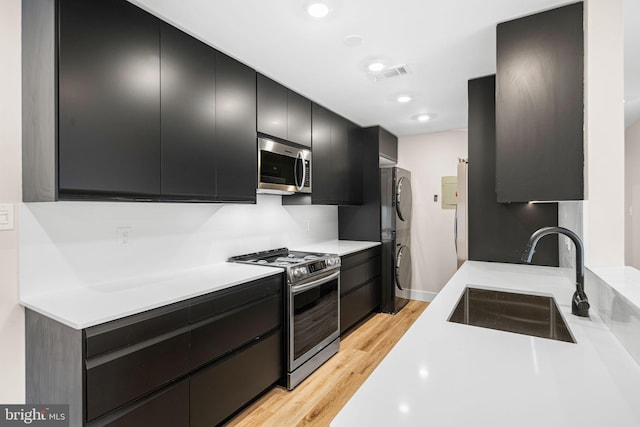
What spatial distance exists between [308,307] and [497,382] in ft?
6.21

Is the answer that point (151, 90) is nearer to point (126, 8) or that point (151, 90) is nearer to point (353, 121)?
point (126, 8)

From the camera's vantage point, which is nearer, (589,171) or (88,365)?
(88,365)

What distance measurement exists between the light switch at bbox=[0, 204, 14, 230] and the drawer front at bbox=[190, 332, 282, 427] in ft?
3.93

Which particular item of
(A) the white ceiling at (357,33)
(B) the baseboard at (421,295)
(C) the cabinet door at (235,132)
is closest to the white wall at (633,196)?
(A) the white ceiling at (357,33)

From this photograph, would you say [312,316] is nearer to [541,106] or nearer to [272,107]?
[272,107]

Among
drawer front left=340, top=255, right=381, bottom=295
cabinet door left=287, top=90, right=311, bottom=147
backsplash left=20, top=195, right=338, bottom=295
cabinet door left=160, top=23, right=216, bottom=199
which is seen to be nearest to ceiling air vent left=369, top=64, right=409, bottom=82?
cabinet door left=287, top=90, right=311, bottom=147

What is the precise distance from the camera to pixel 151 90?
1804mm

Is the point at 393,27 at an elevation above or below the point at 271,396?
above

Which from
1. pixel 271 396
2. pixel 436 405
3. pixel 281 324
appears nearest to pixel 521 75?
pixel 436 405

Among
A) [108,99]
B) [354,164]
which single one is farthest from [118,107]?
[354,164]

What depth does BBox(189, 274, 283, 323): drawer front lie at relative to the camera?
70.2 inches

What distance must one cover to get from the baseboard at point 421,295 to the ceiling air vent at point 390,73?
10.6 feet

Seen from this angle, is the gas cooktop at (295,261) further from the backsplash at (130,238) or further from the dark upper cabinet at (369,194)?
the dark upper cabinet at (369,194)

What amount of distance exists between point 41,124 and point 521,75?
2.49m
